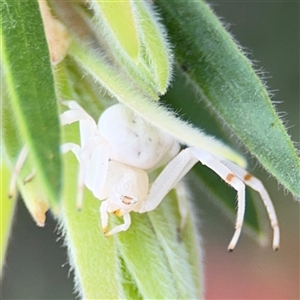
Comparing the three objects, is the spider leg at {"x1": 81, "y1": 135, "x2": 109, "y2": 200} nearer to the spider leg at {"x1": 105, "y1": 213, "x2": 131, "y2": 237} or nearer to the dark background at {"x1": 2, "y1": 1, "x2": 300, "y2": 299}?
the spider leg at {"x1": 105, "y1": 213, "x2": 131, "y2": 237}

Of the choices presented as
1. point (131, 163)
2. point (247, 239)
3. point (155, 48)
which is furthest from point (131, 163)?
point (247, 239)

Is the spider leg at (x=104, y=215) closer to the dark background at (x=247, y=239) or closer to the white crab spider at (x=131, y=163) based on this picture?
the white crab spider at (x=131, y=163)

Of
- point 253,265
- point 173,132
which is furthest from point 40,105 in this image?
point 253,265

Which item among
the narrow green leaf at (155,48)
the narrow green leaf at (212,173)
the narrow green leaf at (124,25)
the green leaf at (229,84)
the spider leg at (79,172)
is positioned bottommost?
the narrow green leaf at (212,173)

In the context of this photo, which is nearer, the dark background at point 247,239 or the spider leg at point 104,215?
the spider leg at point 104,215

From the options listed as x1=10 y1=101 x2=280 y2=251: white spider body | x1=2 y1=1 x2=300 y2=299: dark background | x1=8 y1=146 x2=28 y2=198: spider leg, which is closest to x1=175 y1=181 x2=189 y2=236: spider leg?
x1=10 y1=101 x2=280 y2=251: white spider body

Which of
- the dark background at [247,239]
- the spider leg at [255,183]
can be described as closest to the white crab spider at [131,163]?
the spider leg at [255,183]

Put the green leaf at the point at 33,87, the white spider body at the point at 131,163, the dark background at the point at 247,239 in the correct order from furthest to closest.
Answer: the dark background at the point at 247,239, the white spider body at the point at 131,163, the green leaf at the point at 33,87
